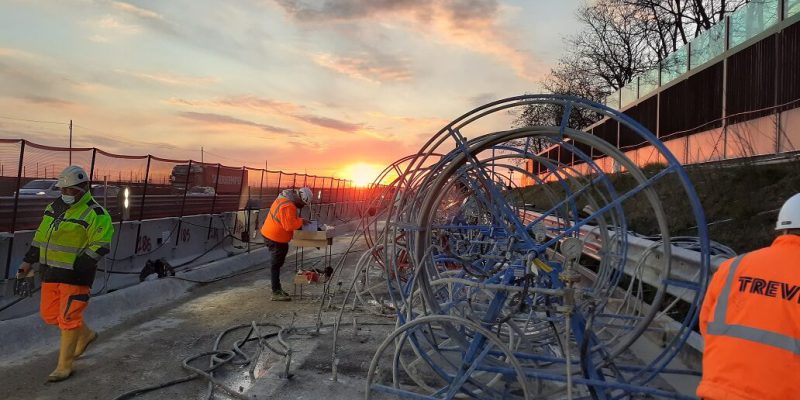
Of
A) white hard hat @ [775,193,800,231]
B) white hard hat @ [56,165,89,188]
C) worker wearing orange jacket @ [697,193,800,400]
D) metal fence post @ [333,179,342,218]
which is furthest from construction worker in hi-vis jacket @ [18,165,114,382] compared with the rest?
metal fence post @ [333,179,342,218]

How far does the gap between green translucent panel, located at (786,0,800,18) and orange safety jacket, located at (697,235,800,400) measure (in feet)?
58.6

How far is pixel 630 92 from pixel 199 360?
111ft

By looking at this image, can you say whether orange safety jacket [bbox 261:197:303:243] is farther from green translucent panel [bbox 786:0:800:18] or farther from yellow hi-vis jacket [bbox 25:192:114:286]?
green translucent panel [bbox 786:0:800:18]

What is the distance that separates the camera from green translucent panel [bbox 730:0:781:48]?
56.1ft

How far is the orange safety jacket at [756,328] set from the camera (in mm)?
2207

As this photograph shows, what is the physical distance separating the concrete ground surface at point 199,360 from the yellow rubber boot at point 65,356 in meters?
0.07

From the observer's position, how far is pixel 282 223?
8.72 metres

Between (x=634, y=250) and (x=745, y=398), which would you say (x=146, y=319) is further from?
(x=745, y=398)

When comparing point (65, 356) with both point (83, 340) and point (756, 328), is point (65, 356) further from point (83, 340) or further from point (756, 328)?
point (756, 328)

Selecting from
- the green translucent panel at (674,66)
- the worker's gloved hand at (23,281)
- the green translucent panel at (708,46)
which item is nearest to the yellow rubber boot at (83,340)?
the worker's gloved hand at (23,281)

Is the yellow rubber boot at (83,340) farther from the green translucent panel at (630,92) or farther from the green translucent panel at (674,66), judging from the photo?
the green translucent panel at (630,92)

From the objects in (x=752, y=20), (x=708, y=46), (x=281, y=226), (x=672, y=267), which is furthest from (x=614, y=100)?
(x=672, y=267)

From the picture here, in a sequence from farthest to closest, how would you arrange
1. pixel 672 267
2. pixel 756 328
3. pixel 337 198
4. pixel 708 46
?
pixel 337 198 < pixel 708 46 < pixel 672 267 < pixel 756 328

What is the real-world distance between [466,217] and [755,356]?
8.60 meters
